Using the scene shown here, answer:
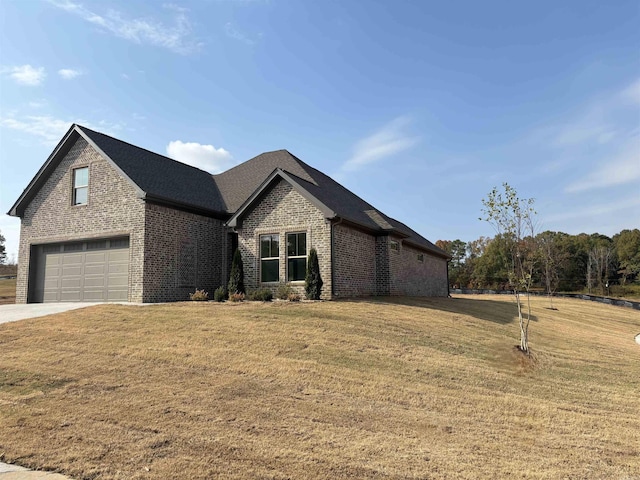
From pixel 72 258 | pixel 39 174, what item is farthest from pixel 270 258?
pixel 39 174

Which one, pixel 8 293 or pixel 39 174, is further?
pixel 8 293

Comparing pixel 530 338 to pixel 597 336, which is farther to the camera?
pixel 597 336

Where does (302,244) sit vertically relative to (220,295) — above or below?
above

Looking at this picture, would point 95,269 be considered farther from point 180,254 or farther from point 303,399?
point 303,399

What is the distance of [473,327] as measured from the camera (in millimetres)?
14531

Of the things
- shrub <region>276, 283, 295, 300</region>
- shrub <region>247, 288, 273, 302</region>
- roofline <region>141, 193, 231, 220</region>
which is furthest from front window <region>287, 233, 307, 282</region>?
roofline <region>141, 193, 231, 220</region>

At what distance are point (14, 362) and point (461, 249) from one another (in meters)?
79.0

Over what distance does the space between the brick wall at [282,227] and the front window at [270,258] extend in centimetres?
16

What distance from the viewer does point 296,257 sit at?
17.7 meters

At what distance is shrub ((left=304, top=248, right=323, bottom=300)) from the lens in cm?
1669

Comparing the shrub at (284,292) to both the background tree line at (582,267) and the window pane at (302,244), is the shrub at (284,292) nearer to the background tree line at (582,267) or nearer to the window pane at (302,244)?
the window pane at (302,244)

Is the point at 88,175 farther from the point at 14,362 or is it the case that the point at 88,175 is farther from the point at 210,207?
the point at 14,362

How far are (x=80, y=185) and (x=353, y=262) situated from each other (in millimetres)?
11957

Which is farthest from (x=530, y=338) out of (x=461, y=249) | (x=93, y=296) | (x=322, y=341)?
(x=461, y=249)
